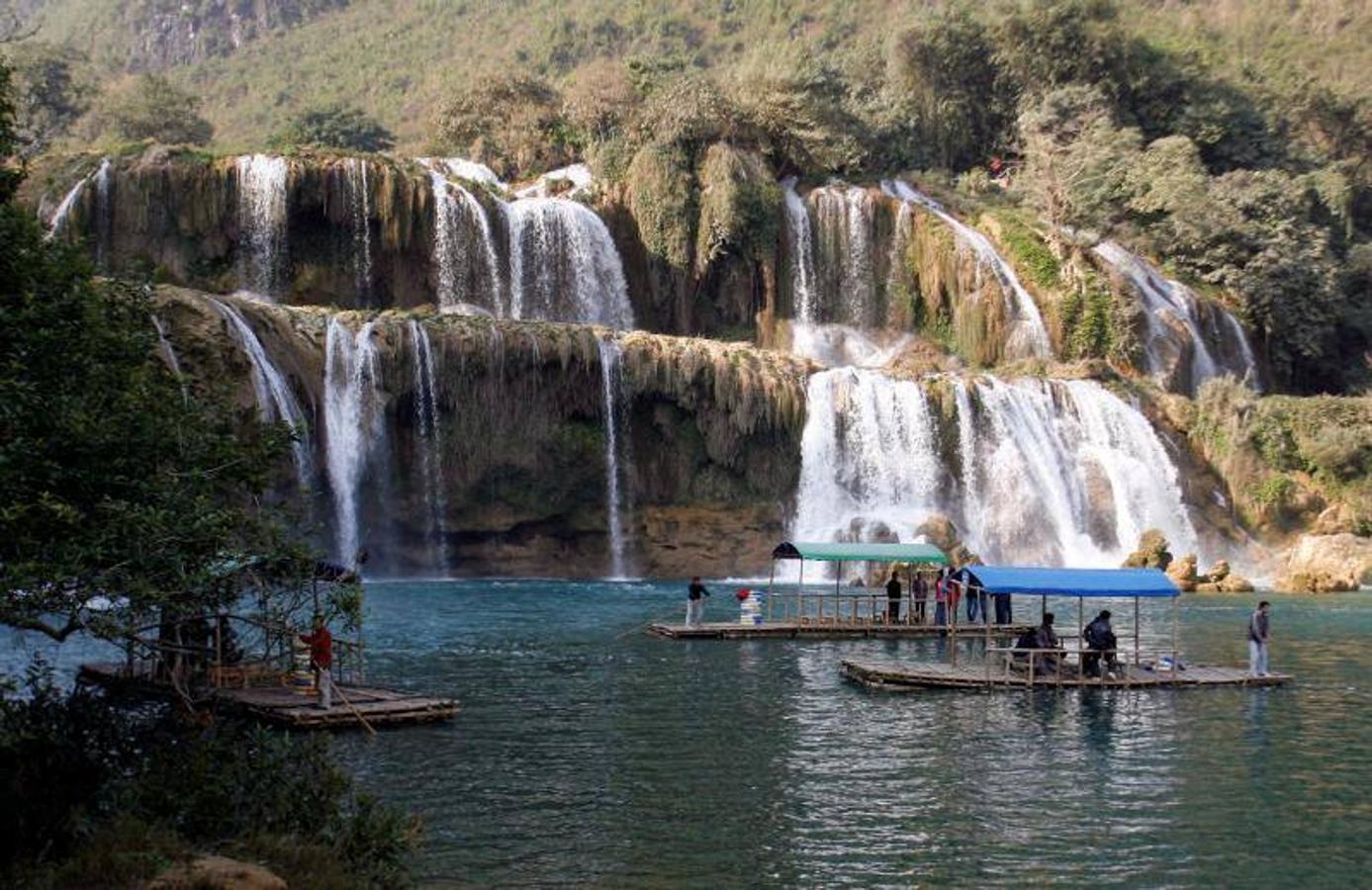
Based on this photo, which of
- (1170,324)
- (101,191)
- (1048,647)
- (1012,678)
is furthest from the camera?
(1170,324)

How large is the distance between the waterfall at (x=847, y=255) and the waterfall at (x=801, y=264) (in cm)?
43

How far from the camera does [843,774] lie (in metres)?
Result: 17.5

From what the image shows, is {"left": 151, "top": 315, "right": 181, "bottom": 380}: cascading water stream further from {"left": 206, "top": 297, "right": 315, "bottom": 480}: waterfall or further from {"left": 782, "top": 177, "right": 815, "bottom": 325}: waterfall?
A: {"left": 782, "top": 177, "right": 815, "bottom": 325}: waterfall

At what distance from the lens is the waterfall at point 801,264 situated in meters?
61.2

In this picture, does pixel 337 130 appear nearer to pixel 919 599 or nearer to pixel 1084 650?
pixel 919 599

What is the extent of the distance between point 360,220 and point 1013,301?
26.7 metres

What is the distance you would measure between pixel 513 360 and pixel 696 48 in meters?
83.5

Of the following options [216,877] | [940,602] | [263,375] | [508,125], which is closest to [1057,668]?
[940,602]

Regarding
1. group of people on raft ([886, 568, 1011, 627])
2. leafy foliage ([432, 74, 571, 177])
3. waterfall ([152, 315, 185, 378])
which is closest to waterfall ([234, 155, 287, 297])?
waterfall ([152, 315, 185, 378])

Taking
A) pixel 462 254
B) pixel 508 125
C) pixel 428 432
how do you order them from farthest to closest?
1. pixel 508 125
2. pixel 462 254
3. pixel 428 432

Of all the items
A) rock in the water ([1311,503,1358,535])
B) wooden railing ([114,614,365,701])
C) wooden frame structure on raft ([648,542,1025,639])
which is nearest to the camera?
wooden railing ([114,614,365,701])

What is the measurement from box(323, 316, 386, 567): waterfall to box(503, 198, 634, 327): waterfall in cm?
1204

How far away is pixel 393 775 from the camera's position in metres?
17.0

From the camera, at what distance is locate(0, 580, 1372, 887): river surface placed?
45.3 ft
